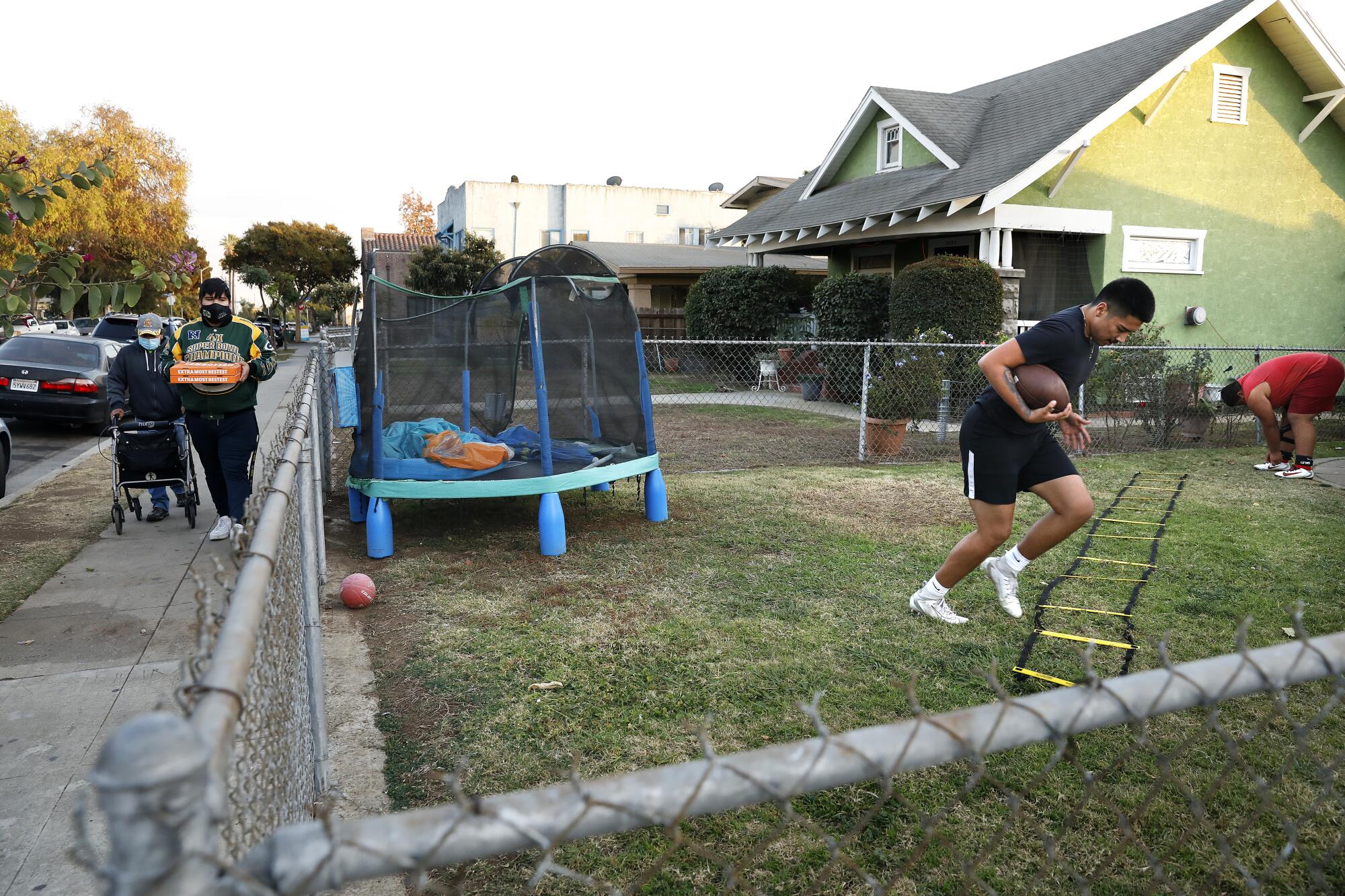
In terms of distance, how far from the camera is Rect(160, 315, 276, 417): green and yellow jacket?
6.43 meters

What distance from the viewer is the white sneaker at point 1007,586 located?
522 cm

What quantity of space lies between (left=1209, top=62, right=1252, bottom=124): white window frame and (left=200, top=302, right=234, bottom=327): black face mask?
16.6 m

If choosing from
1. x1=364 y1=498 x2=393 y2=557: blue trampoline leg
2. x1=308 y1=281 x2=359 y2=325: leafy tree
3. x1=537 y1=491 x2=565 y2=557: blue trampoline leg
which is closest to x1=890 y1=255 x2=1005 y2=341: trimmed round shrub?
x1=537 y1=491 x2=565 y2=557: blue trampoline leg

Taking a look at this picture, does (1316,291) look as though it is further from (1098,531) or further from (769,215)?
(1098,531)

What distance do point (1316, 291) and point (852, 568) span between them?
610 inches

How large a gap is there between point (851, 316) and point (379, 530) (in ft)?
39.8

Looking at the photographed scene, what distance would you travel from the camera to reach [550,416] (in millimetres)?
8305

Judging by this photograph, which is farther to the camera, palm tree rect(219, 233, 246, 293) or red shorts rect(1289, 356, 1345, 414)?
palm tree rect(219, 233, 246, 293)

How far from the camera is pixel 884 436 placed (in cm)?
1116

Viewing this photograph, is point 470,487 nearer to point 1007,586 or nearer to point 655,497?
point 655,497

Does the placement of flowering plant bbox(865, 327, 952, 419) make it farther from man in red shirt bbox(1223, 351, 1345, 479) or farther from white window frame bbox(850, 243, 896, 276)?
→ white window frame bbox(850, 243, 896, 276)

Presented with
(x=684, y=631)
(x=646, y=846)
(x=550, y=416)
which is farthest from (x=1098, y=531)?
(x=646, y=846)

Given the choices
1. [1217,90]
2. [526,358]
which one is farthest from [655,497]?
[1217,90]

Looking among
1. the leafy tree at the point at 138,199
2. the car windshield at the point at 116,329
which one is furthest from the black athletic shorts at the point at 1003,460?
the leafy tree at the point at 138,199
